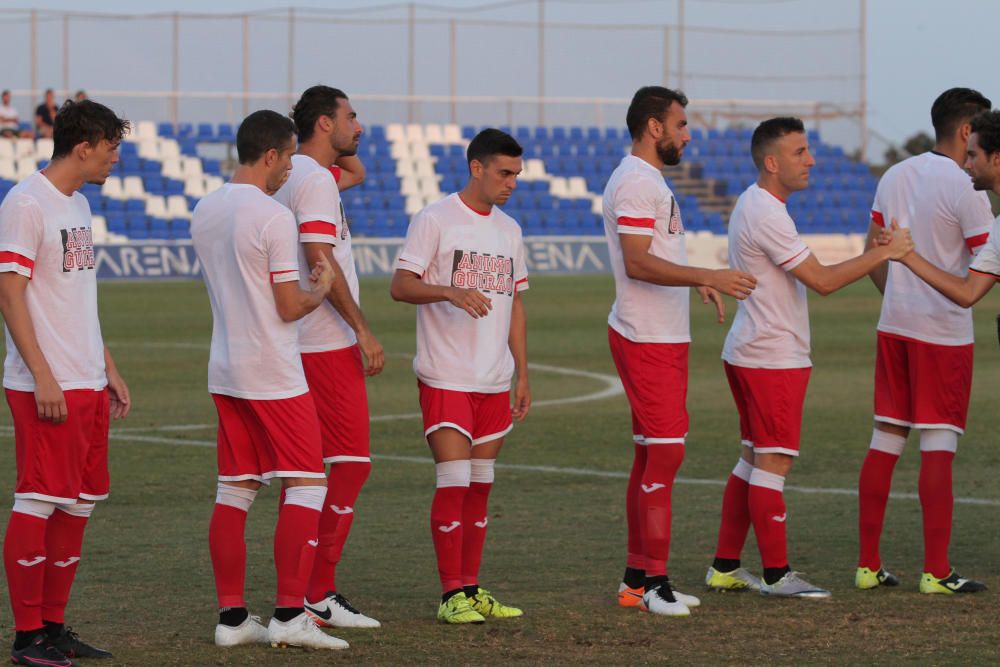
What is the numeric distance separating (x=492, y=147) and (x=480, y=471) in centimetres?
135

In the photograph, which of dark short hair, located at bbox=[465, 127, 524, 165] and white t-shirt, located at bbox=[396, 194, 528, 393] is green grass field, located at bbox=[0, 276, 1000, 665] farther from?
dark short hair, located at bbox=[465, 127, 524, 165]

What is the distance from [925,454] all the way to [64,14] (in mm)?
41673

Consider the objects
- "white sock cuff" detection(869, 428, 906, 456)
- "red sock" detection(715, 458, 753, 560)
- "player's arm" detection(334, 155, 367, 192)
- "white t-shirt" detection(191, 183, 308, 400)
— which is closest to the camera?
"white t-shirt" detection(191, 183, 308, 400)

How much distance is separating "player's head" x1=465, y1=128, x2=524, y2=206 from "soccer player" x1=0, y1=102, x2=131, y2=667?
1.54 m

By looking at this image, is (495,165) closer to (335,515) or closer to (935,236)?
(335,515)

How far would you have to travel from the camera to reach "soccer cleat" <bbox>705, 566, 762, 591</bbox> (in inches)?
281

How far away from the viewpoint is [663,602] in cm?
662

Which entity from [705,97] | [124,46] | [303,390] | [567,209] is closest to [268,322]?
[303,390]

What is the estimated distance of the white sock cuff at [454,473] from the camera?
21.8 feet

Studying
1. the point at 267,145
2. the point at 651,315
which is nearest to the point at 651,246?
the point at 651,315

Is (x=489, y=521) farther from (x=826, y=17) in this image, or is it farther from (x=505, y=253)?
(x=826, y=17)

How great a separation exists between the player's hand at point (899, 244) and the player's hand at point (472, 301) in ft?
5.58

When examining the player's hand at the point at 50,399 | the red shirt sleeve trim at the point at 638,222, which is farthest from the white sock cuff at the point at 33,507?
the red shirt sleeve trim at the point at 638,222

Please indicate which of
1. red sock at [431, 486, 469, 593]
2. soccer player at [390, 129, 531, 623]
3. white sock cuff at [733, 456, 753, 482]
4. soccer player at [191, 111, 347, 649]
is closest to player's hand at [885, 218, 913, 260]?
white sock cuff at [733, 456, 753, 482]
